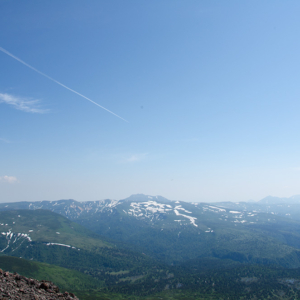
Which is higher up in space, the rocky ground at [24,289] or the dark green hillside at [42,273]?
the rocky ground at [24,289]

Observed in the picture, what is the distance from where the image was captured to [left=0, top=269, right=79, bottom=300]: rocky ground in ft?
66.4

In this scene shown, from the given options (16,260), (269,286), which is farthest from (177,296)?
(16,260)

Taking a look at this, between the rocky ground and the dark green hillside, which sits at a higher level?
the rocky ground

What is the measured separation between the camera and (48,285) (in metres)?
24.7

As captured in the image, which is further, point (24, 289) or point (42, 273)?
point (42, 273)

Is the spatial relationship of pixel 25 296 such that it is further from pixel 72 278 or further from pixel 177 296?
pixel 72 278

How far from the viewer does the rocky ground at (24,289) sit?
2025cm

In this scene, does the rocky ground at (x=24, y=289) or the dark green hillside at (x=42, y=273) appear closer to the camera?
the rocky ground at (x=24, y=289)

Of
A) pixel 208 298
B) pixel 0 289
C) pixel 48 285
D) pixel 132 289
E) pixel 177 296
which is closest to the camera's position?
pixel 0 289

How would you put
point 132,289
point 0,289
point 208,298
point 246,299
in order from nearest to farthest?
point 0,289 → point 246,299 → point 208,298 → point 132,289

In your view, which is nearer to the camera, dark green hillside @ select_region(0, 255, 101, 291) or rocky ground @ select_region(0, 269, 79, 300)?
rocky ground @ select_region(0, 269, 79, 300)

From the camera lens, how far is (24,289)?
72.1 feet

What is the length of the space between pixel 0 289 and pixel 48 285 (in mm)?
5689

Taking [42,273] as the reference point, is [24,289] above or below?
above
